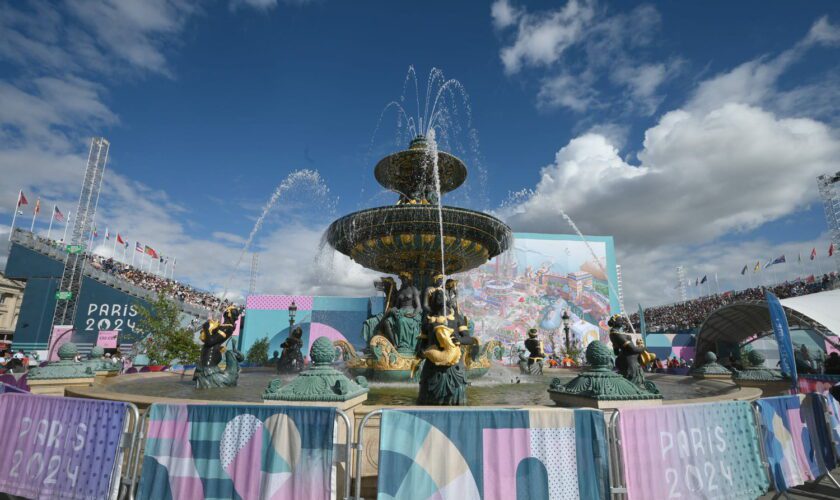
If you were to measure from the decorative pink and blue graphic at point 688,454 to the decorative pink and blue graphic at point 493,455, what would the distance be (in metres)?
0.31

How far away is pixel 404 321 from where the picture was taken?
11.1 metres

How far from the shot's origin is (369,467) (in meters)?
3.79

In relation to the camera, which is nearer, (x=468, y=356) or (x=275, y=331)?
(x=468, y=356)

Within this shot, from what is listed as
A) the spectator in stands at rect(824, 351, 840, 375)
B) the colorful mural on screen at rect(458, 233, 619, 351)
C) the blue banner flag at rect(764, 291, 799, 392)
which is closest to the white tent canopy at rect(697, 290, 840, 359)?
the spectator in stands at rect(824, 351, 840, 375)

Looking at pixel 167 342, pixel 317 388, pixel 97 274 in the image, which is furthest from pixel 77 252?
pixel 317 388

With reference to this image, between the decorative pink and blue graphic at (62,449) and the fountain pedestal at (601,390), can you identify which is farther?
the fountain pedestal at (601,390)

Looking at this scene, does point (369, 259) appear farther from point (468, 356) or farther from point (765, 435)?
point (765, 435)

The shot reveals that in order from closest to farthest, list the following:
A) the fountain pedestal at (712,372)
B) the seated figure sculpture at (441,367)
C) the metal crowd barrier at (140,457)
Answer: the metal crowd barrier at (140,457) < the seated figure sculpture at (441,367) < the fountain pedestal at (712,372)

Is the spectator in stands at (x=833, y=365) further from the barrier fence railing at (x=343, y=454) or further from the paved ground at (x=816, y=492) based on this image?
the barrier fence railing at (x=343, y=454)

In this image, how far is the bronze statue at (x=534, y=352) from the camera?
43.6 feet

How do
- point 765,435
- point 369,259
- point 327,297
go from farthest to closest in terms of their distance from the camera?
point 327,297 → point 369,259 → point 765,435

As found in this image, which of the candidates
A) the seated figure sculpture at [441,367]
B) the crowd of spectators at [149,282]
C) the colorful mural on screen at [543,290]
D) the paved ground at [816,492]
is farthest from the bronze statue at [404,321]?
the crowd of spectators at [149,282]

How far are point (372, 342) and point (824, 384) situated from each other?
1012cm

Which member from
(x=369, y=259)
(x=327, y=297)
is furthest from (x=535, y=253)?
(x=369, y=259)
